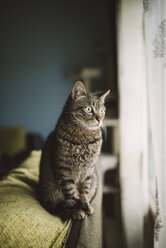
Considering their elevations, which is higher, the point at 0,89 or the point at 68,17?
the point at 68,17

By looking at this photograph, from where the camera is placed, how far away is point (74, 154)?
3.07 feet

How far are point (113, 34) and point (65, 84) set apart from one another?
3.45 ft

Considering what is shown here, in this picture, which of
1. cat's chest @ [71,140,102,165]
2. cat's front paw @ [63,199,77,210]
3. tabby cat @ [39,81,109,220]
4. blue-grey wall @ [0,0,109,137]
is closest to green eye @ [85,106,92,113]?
tabby cat @ [39,81,109,220]

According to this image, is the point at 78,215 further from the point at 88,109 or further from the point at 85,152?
the point at 88,109

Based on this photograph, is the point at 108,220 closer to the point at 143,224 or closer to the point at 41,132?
the point at 143,224

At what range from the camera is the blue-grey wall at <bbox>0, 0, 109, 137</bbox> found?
2.55 meters

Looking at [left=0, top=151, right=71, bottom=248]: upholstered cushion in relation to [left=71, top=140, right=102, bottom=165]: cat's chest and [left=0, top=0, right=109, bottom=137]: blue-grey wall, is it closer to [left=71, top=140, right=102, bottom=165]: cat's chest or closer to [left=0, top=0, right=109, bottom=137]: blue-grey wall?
[left=71, top=140, right=102, bottom=165]: cat's chest

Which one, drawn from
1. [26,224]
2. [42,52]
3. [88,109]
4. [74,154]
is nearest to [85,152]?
[74,154]

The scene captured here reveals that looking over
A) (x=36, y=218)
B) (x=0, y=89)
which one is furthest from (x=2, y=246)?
(x=0, y=89)

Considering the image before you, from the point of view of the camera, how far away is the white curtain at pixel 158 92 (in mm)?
699

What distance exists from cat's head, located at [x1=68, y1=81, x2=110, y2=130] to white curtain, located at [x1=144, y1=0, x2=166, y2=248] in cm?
22

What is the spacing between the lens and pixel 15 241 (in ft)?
2.14

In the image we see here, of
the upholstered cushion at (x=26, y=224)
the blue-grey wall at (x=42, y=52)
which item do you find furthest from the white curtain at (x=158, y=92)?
the blue-grey wall at (x=42, y=52)

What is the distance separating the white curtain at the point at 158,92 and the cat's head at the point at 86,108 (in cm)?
22
